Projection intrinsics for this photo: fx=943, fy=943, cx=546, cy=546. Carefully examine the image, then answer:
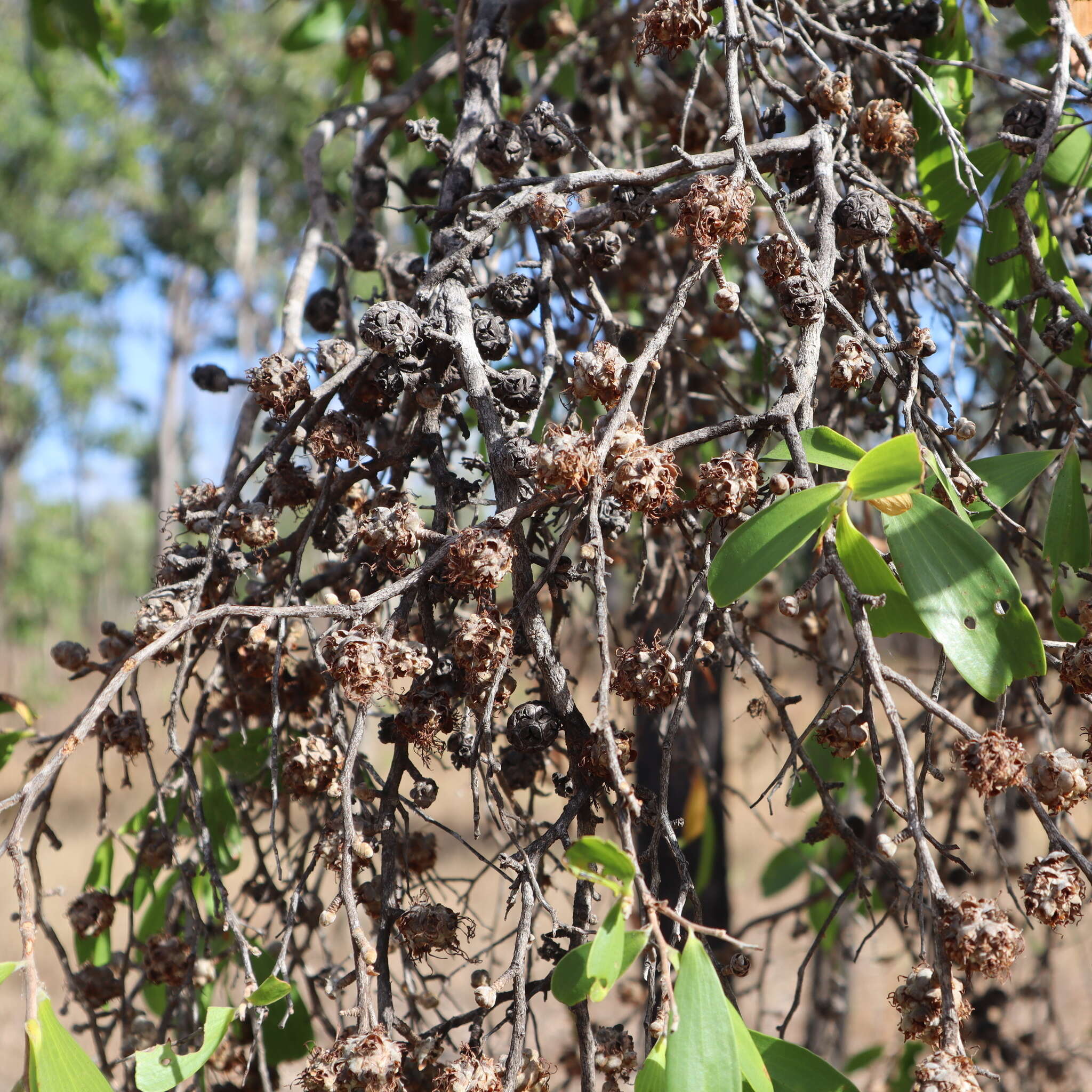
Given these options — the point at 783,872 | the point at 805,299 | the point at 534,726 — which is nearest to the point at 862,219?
the point at 805,299

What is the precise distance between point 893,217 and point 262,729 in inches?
40.9

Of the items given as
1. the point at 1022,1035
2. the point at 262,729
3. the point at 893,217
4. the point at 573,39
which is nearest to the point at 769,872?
the point at 1022,1035

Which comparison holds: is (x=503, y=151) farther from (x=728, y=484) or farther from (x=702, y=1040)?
(x=702, y=1040)

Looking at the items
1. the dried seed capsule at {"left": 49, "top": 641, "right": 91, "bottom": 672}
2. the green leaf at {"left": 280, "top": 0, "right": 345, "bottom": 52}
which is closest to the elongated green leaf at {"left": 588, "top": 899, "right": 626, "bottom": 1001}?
the dried seed capsule at {"left": 49, "top": 641, "right": 91, "bottom": 672}

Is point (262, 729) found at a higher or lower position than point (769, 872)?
higher

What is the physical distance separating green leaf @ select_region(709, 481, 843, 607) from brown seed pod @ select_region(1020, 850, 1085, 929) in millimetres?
305

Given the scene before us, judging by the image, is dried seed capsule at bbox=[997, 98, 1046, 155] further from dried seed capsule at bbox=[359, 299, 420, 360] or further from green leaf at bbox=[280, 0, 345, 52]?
green leaf at bbox=[280, 0, 345, 52]

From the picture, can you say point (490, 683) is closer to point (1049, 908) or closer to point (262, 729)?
point (1049, 908)

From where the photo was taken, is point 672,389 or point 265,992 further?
point 672,389

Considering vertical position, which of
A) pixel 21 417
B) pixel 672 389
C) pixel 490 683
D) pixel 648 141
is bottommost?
pixel 490 683

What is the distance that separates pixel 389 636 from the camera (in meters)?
0.79

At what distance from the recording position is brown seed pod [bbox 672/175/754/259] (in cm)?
85

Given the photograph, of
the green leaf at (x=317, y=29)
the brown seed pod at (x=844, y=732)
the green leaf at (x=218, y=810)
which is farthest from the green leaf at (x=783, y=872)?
Answer: the green leaf at (x=317, y=29)

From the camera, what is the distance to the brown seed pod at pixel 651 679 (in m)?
0.80
